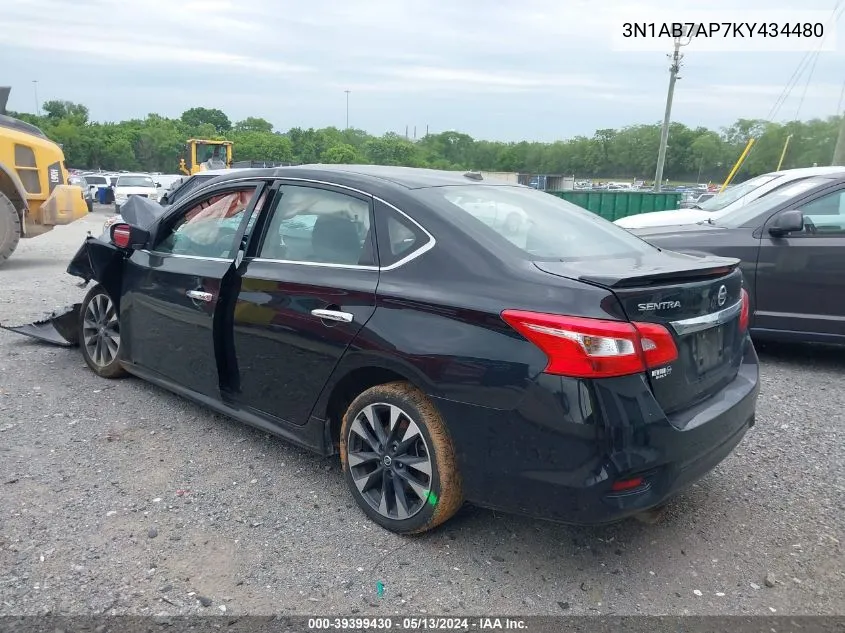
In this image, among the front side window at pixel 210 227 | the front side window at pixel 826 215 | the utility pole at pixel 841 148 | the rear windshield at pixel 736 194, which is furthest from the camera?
the utility pole at pixel 841 148

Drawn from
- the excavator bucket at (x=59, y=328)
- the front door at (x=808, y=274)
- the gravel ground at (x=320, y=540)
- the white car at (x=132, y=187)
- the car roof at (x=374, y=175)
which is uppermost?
the car roof at (x=374, y=175)

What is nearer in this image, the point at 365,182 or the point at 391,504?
the point at 391,504

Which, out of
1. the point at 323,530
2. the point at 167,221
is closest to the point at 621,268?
the point at 323,530

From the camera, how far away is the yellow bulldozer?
34.7ft

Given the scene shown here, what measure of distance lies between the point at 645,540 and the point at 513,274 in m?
1.40

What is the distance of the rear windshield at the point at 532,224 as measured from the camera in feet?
10.0

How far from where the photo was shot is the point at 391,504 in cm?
309

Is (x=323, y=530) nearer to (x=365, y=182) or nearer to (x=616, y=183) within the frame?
(x=365, y=182)

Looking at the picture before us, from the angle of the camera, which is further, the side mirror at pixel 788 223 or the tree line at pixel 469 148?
the tree line at pixel 469 148

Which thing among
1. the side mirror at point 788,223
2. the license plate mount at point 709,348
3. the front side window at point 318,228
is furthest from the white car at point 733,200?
the front side window at point 318,228

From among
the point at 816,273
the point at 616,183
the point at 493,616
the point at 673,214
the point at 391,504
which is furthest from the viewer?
the point at 616,183

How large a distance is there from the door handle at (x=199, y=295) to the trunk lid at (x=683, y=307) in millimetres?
1892

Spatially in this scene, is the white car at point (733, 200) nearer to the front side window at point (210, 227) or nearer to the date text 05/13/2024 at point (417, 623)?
the front side window at point (210, 227)

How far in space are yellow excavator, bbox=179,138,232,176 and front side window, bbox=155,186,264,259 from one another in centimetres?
2821
